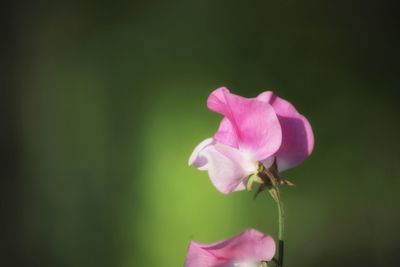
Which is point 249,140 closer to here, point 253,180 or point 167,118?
point 253,180

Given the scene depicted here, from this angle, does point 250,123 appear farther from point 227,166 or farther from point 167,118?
point 167,118

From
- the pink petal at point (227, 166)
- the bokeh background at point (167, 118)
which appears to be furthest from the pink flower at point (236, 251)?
the bokeh background at point (167, 118)

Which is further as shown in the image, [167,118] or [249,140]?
[167,118]

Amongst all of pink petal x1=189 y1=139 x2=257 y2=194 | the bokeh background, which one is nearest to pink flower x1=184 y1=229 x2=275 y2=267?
pink petal x1=189 y1=139 x2=257 y2=194

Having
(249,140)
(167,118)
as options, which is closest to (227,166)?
(249,140)

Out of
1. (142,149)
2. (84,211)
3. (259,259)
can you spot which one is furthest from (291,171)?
(259,259)
